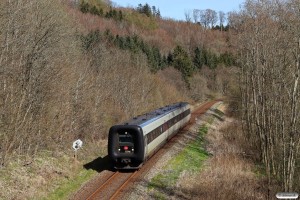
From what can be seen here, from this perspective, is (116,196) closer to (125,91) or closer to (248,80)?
(248,80)

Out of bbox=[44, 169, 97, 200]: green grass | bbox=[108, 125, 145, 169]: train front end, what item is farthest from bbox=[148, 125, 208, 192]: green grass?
A: bbox=[44, 169, 97, 200]: green grass

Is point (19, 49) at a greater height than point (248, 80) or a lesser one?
greater

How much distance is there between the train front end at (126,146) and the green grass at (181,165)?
4.77 feet

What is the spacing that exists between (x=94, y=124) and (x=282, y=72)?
43.3ft

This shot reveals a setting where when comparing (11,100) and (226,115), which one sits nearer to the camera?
(11,100)

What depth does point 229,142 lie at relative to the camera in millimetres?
35156

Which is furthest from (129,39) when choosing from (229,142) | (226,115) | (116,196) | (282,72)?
(116,196)

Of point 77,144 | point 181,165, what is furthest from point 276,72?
point 77,144

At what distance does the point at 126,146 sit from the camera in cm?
2064

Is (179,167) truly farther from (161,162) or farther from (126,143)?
(126,143)

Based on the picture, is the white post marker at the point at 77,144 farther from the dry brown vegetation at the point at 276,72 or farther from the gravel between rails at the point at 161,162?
the dry brown vegetation at the point at 276,72

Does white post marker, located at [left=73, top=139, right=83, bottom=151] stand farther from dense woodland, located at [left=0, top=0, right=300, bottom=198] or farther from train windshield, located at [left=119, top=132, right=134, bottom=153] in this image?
train windshield, located at [left=119, top=132, right=134, bottom=153]

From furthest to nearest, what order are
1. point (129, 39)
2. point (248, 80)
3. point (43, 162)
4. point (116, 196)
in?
point (129, 39) → point (248, 80) → point (43, 162) → point (116, 196)

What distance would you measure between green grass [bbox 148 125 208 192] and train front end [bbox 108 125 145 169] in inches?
57.3
